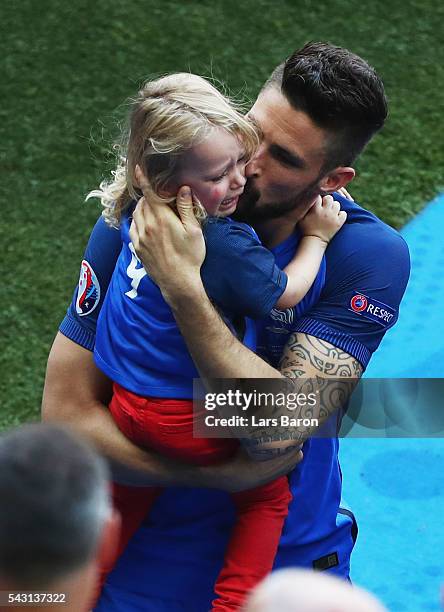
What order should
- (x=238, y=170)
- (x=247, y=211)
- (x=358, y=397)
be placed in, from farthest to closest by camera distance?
1. (x=358, y=397)
2. (x=247, y=211)
3. (x=238, y=170)

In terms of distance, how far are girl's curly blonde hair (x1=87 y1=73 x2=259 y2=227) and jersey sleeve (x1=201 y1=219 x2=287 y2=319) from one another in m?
0.09

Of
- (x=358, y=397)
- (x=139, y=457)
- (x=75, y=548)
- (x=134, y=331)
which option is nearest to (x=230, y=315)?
(x=134, y=331)

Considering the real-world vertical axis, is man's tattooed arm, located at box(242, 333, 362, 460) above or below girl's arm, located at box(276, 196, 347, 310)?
below

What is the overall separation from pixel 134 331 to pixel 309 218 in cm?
62

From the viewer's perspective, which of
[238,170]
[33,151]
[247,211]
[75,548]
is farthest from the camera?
[33,151]

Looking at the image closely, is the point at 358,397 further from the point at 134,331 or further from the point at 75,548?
the point at 75,548

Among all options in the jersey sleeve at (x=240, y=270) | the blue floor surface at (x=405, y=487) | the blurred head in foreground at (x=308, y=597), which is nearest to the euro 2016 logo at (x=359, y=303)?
the jersey sleeve at (x=240, y=270)

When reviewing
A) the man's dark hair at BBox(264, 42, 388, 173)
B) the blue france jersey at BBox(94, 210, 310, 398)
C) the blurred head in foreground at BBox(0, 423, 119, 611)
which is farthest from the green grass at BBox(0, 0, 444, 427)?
the blurred head in foreground at BBox(0, 423, 119, 611)

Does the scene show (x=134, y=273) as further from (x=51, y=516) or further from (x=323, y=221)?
(x=51, y=516)

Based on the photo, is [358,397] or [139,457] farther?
[358,397]

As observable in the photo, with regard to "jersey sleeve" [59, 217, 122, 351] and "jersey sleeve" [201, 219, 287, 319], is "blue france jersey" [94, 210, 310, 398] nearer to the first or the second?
"jersey sleeve" [201, 219, 287, 319]

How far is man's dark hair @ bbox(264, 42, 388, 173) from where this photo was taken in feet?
11.2

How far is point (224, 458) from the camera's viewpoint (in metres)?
3.40

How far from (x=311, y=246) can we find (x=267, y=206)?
0.58 feet
